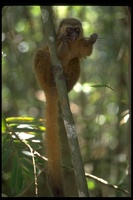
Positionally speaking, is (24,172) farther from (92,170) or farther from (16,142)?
(92,170)

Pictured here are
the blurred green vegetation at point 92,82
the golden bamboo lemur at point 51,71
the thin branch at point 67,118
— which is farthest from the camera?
the blurred green vegetation at point 92,82

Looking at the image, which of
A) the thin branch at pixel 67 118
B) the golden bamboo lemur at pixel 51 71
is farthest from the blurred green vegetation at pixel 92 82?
the thin branch at pixel 67 118

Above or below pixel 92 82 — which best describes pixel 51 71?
below

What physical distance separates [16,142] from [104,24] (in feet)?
12.7

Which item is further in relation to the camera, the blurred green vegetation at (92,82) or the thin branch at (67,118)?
the blurred green vegetation at (92,82)

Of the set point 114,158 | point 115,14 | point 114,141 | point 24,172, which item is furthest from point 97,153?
point 24,172

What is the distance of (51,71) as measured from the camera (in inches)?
144

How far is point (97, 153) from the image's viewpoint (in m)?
5.90

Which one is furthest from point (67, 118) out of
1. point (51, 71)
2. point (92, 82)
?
point (92, 82)

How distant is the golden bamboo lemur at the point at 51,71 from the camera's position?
307cm

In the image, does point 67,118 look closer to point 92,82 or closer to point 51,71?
point 51,71

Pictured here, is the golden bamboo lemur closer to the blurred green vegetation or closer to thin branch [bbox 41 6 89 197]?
thin branch [bbox 41 6 89 197]

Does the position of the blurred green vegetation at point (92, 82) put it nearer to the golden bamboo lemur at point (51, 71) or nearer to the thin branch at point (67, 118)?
the golden bamboo lemur at point (51, 71)

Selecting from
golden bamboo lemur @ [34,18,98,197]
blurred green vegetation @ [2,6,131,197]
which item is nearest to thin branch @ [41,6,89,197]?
golden bamboo lemur @ [34,18,98,197]
